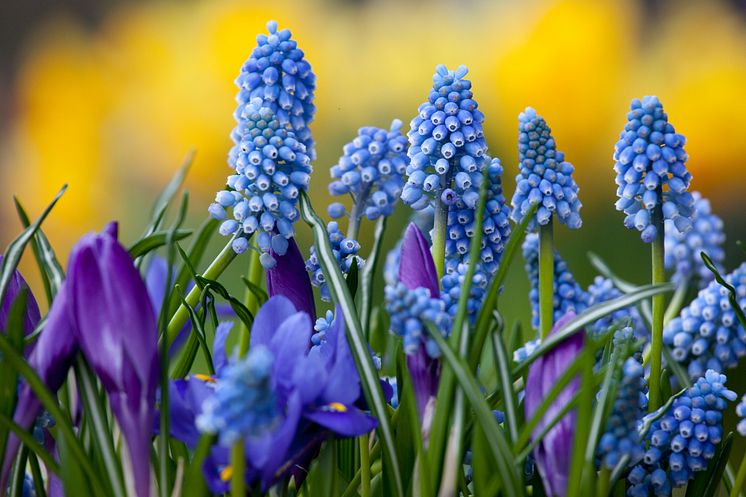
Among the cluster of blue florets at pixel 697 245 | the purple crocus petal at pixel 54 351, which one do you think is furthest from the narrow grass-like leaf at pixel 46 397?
the cluster of blue florets at pixel 697 245

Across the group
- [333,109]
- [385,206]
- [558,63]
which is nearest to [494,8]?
[558,63]

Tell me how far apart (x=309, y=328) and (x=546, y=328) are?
12 centimetres

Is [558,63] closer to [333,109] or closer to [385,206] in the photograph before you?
[333,109]

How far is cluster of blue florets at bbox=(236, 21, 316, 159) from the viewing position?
418 millimetres

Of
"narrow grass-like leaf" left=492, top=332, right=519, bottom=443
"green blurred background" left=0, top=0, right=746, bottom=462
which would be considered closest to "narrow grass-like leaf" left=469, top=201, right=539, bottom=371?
"narrow grass-like leaf" left=492, top=332, right=519, bottom=443

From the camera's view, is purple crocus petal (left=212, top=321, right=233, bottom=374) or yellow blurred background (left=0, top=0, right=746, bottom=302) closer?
purple crocus petal (left=212, top=321, right=233, bottom=374)

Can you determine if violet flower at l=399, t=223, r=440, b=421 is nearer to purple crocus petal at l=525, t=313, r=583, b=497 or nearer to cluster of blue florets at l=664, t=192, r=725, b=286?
purple crocus petal at l=525, t=313, r=583, b=497

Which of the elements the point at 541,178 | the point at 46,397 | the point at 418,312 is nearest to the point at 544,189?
the point at 541,178

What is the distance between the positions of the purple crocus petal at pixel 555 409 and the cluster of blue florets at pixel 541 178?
75 mm

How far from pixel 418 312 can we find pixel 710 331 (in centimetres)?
18

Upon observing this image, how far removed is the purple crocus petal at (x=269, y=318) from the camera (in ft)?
1.14

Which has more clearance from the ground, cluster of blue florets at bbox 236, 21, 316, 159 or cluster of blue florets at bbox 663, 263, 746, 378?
cluster of blue florets at bbox 236, 21, 316, 159

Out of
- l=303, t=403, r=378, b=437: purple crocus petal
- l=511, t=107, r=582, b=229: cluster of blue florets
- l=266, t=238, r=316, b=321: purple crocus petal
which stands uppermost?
l=511, t=107, r=582, b=229: cluster of blue florets

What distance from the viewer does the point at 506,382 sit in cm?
33
